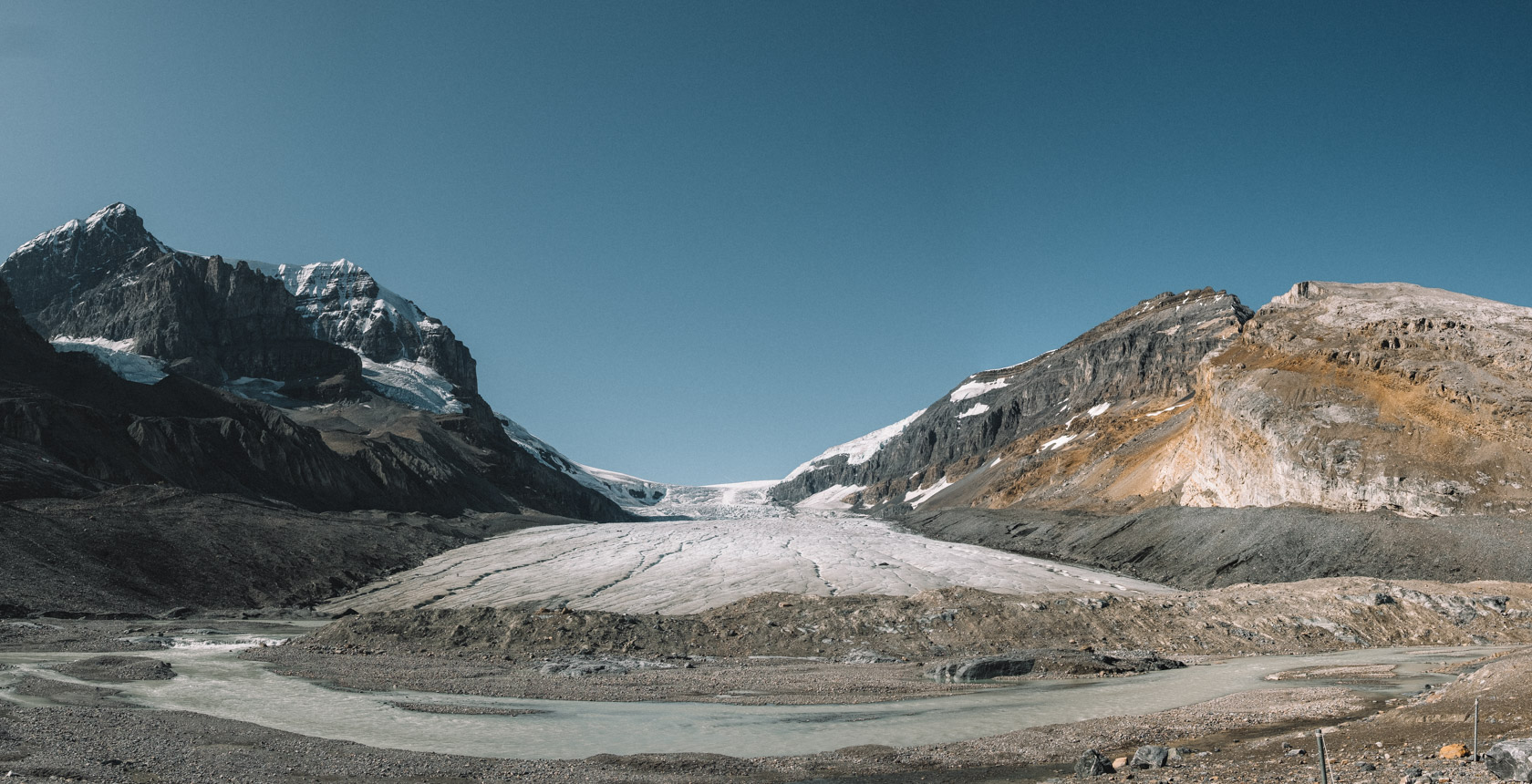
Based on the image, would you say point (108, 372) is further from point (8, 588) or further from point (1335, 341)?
point (1335, 341)

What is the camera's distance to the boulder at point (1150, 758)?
47.9 feet

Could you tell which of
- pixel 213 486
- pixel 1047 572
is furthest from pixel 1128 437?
pixel 213 486

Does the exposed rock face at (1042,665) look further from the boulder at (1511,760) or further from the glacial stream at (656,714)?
the boulder at (1511,760)

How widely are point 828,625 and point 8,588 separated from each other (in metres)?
43.4

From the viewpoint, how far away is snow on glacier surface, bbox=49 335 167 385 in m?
151

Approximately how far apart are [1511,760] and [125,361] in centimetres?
20335

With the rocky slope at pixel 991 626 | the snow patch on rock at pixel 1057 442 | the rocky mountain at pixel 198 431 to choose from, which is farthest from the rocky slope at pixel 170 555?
A: the snow patch on rock at pixel 1057 442

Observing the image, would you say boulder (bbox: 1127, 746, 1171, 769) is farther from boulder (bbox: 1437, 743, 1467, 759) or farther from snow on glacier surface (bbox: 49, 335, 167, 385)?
snow on glacier surface (bbox: 49, 335, 167, 385)

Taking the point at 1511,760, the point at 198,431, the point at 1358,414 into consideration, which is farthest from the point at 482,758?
the point at 198,431

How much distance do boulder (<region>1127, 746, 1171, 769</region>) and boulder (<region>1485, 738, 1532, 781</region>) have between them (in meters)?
4.82

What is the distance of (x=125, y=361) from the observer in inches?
6206

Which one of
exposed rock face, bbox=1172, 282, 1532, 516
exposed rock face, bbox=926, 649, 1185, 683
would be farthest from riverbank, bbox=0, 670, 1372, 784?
exposed rock face, bbox=1172, 282, 1532, 516

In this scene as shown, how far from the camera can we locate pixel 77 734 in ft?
58.2

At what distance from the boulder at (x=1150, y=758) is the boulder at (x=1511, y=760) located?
4819 millimetres
